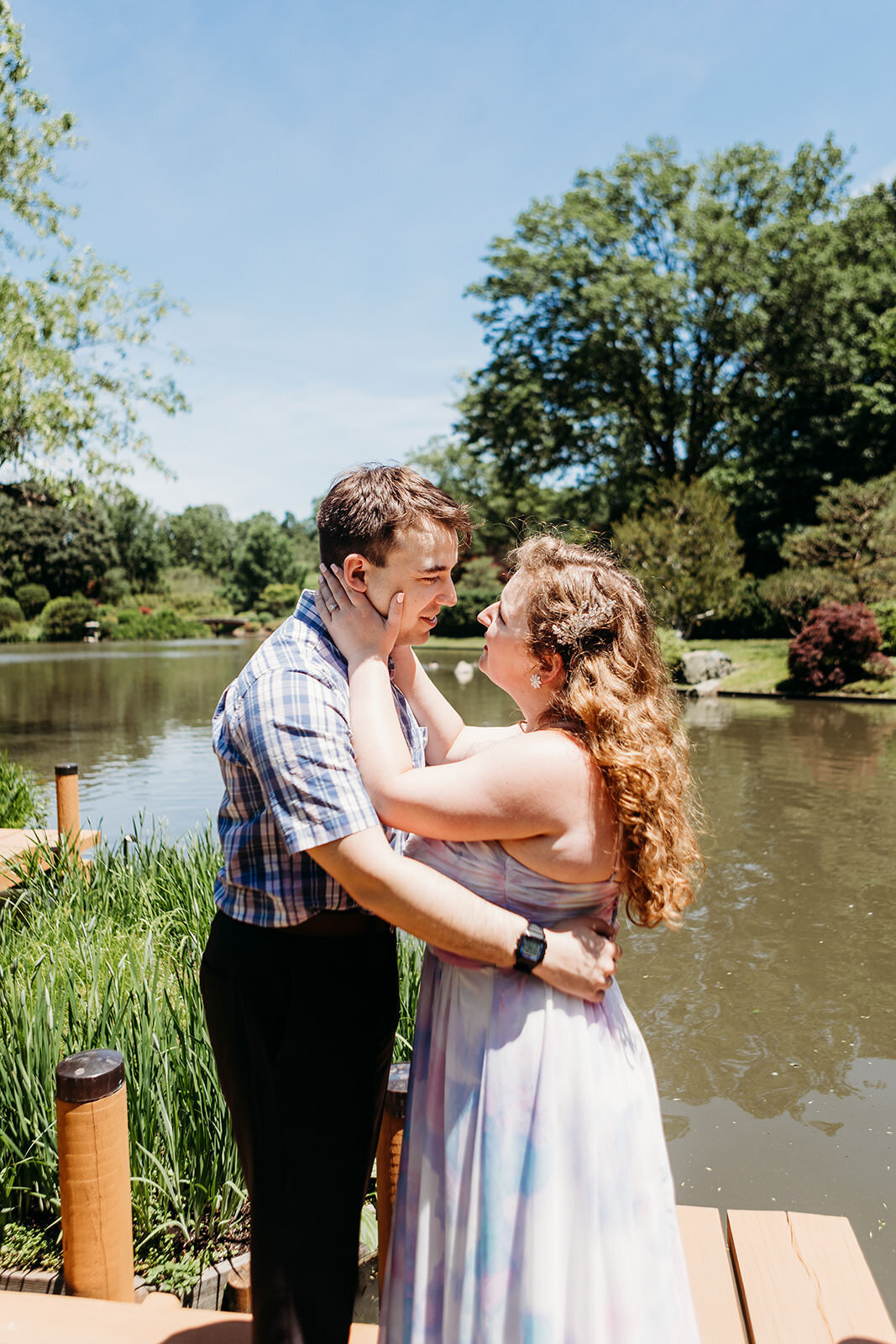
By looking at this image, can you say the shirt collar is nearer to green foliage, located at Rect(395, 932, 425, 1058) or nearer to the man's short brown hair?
the man's short brown hair

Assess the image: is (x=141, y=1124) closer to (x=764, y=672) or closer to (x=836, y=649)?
(x=836, y=649)

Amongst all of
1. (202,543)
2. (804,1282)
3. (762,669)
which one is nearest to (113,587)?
(202,543)

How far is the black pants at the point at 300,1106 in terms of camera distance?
65.4 inches

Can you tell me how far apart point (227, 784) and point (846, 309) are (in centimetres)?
3389

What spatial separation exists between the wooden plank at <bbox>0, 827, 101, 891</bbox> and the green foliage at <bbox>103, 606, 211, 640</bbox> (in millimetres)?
46827

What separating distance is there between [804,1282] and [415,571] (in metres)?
1.87

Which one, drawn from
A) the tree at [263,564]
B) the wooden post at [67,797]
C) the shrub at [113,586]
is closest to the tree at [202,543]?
the tree at [263,564]

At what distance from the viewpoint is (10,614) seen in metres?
46.3

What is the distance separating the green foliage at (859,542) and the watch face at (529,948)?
24.4 meters

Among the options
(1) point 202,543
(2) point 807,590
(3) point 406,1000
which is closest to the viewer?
(3) point 406,1000

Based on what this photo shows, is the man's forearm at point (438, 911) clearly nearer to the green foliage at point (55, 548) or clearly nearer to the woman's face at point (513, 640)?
the woman's face at point (513, 640)

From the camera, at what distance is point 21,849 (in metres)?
5.38

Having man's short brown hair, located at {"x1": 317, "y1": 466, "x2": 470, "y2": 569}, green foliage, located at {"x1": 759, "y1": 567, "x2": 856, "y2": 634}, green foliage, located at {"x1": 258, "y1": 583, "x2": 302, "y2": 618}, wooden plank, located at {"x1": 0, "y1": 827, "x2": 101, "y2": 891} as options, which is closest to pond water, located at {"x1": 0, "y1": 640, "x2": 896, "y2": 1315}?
wooden plank, located at {"x1": 0, "y1": 827, "x2": 101, "y2": 891}

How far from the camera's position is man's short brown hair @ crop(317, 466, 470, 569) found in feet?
5.83
